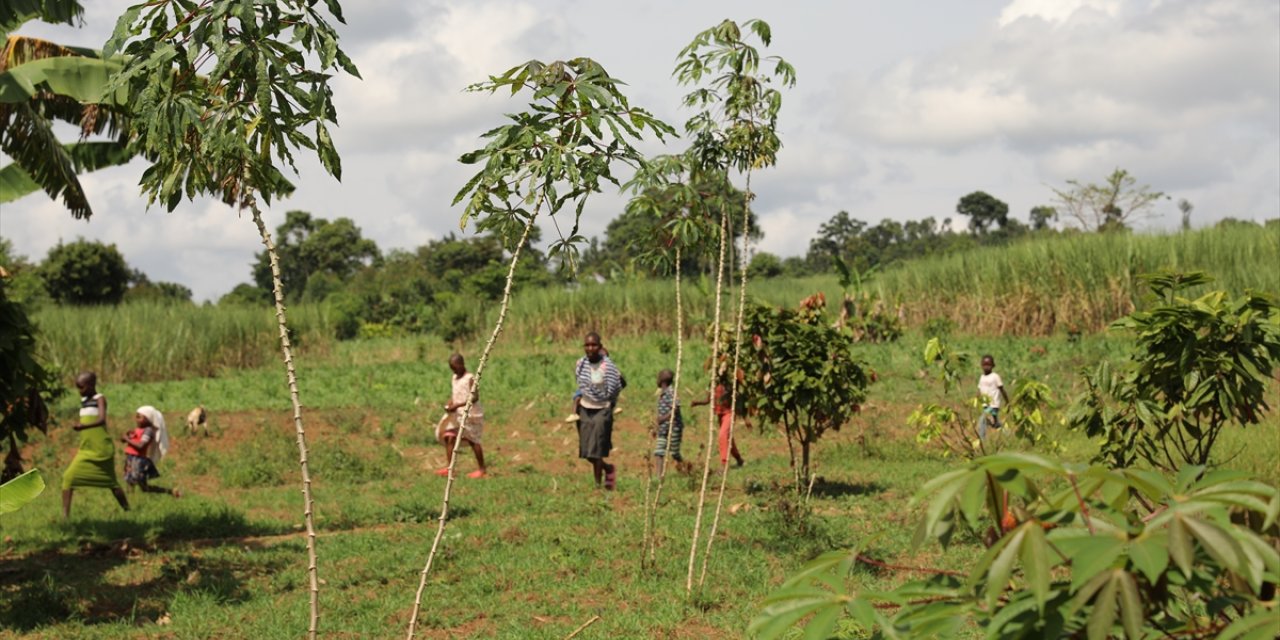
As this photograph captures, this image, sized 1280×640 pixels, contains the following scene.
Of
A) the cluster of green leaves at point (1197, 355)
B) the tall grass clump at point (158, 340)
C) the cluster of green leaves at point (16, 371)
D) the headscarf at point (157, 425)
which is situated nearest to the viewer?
the cluster of green leaves at point (1197, 355)

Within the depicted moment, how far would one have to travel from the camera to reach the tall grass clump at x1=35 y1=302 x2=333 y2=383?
23.9m

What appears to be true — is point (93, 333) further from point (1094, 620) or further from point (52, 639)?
point (1094, 620)

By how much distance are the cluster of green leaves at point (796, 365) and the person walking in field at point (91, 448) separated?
569cm

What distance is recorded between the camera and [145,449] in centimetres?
1184

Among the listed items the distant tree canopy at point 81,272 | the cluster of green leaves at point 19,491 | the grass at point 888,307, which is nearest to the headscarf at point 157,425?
the cluster of green leaves at point 19,491

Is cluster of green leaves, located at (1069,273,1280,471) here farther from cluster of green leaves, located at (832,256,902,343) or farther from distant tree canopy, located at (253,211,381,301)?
distant tree canopy, located at (253,211,381,301)

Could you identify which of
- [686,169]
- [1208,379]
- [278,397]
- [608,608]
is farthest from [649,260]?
[278,397]

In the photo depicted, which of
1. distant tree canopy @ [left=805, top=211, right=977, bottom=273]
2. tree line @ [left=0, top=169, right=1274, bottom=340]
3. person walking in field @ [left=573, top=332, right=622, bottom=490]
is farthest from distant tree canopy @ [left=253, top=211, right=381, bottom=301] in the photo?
person walking in field @ [left=573, top=332, right=622, bottom=490]

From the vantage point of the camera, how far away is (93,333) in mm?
24094

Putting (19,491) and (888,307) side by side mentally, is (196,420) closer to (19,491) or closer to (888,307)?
(19,491)

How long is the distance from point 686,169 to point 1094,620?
Answer: 574 centimetres

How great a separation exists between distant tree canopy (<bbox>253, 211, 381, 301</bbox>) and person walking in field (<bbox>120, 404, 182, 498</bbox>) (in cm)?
4422

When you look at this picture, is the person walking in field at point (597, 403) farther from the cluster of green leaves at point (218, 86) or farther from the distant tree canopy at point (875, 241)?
the distant tree canopy at point (875, 241)

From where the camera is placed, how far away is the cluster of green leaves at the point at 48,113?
1058 centimetres
